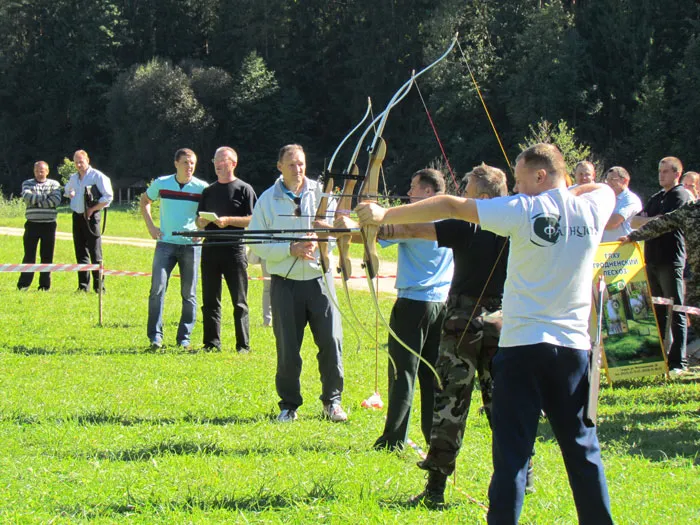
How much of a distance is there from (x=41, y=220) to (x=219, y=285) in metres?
6.04

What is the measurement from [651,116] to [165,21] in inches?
1866

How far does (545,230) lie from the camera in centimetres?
382

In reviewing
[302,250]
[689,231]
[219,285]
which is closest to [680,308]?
[689,231]

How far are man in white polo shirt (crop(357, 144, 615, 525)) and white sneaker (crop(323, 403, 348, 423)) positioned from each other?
268 cm

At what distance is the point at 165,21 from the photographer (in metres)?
76.3

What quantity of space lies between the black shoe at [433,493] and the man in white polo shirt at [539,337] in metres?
0.77

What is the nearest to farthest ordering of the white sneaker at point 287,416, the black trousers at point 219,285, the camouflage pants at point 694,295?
the white sneaker at point 287,416 < the camouflage pants at point 694,295 < the black trousers at point 219,285

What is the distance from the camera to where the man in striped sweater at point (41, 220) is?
13.8 metres

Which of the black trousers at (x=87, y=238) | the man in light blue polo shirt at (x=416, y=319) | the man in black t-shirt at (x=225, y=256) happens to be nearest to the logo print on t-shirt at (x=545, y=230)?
the man in light blue polo shirt at (x=416, y=319)

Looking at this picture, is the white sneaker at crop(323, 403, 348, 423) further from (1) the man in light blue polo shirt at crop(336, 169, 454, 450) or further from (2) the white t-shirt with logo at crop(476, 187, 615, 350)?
(2) the white t-shirt with logo at crop(476, 187, 615, 350)

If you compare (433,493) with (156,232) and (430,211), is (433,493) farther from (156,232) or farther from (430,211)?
(156,232)

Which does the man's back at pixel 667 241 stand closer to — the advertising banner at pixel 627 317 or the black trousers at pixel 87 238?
the advertising banner at pixel 627 317

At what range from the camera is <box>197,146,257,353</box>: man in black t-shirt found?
8.96 m

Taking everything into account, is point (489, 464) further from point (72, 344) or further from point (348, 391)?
point (72, 344)
